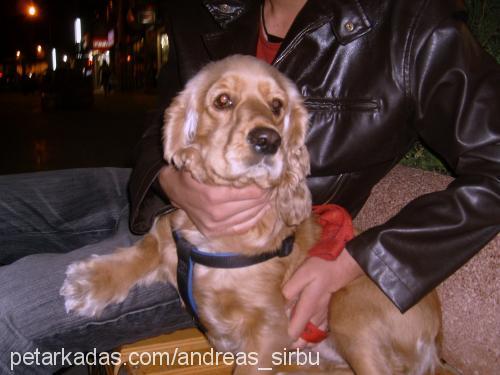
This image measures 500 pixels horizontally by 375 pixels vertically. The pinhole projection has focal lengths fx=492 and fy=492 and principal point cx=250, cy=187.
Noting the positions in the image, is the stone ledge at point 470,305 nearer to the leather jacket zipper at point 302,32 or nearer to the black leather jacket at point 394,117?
the black leather jacket at point 394,117

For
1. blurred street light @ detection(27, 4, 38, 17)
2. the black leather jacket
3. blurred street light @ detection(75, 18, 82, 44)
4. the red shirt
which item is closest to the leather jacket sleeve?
the black leather jacket

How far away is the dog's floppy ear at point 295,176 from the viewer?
6.30 feet

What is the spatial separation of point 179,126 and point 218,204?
16.2 inches

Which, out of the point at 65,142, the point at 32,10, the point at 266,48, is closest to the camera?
the point at 266,48

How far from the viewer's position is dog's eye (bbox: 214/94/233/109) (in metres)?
2.02

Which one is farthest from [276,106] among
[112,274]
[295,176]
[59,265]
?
[59,265]

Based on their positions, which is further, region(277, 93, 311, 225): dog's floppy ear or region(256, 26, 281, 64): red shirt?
region(256, 26, 281, 64): red shirt

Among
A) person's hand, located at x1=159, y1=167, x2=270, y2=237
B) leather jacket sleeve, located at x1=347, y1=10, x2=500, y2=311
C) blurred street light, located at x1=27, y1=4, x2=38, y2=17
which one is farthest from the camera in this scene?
blurred street light, located at x1=27, y1=4, x2=38, y2=17

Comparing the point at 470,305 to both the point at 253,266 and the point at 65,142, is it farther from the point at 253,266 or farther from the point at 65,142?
the point at 65,142

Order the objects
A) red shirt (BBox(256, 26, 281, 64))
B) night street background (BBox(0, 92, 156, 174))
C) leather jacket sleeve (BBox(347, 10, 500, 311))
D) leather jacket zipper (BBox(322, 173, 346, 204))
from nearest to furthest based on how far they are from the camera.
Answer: leather jacket sleeve (BBox(347, 10, 500, 311)) < leather jacket zipper (BBox(322, 173, 346, 204)) < red shirt (BBox(256, 26, 281, 64)) < night street background (BBox(0, 92, 156, 174))

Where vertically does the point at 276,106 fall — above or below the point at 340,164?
above

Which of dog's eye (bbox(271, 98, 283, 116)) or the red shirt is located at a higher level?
the red shirt

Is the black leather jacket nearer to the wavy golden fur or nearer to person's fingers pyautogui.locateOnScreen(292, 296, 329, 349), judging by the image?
the wavy golden fur

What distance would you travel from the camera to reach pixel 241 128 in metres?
1.80
